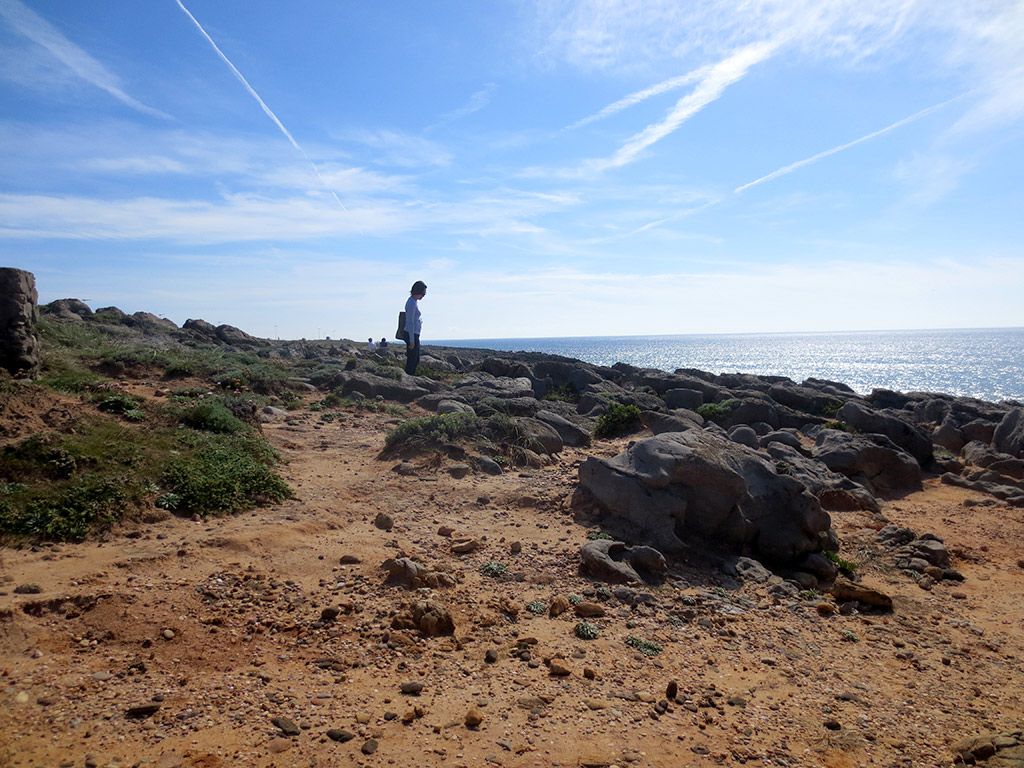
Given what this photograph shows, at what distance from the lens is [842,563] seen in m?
8.22

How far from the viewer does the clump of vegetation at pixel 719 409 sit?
60.9 ft

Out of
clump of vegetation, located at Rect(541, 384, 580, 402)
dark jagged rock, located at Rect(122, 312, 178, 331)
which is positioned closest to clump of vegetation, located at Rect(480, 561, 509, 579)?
clump of vegetation, located at Rect(541, 384, 580, 402)

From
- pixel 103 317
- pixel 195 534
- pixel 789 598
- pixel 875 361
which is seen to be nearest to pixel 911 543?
pixel 789 598

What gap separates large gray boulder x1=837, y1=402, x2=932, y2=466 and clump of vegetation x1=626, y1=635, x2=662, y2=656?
12.6m

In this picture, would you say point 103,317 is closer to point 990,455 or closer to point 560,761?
point 560,761

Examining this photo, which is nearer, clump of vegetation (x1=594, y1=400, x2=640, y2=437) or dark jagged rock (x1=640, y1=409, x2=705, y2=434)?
dark jagged rock (x1=640, y1=409, x2=705, y2=434)

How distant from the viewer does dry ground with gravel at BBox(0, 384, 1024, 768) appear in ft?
12.7

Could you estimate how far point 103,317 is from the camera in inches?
1146

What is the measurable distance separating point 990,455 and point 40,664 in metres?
19.5

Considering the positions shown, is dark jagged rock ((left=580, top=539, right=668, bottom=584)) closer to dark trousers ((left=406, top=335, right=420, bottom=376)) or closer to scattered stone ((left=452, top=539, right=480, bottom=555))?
scattered stone ((left=452, top=539, right=480, bottom=555))

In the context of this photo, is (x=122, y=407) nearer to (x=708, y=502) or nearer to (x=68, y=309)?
(x=708, y=502)

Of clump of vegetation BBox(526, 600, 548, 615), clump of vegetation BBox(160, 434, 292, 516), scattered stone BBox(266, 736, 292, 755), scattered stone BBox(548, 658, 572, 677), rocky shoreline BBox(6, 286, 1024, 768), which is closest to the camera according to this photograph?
scattered stone BBox(266, 736, 292, 755)

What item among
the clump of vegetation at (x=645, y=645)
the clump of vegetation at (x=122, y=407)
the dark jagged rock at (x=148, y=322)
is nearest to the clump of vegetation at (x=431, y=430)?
the clump of vegetation at (x=122, y=407)

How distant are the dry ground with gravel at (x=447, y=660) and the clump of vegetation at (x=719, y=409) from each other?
420 inches
